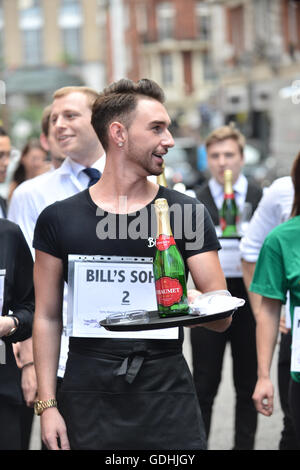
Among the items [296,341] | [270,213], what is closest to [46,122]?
[270,213]

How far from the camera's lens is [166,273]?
3.42 m

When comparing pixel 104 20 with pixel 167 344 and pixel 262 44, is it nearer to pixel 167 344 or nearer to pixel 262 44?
pixel 262 44

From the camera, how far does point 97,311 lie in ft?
11.7

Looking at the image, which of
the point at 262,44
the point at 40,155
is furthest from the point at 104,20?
the point at 40,155

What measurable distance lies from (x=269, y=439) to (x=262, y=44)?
39.3 m

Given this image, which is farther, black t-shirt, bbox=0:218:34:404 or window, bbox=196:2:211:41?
window, bbox=196:2:211:41

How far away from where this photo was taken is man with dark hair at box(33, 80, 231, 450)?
3.46 meters

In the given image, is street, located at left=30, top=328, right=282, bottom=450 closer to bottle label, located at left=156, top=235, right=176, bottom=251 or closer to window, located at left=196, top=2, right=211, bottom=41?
bottle label, located at left=156, top=235, right=176, bottom=251

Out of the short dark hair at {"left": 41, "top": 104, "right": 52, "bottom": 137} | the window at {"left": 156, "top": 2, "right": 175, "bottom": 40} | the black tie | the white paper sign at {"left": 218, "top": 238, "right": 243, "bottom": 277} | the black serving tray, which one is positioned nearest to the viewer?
the black serving tray

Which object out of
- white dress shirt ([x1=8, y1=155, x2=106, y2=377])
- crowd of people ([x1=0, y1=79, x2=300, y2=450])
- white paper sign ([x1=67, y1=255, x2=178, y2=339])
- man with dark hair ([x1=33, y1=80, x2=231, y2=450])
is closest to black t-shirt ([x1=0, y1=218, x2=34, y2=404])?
crowd of people ([x1=0, y1=79, x2=300, y2=450])

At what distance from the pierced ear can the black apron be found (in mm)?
735

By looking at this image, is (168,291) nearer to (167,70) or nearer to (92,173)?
(92,173)
